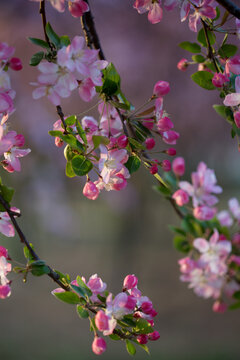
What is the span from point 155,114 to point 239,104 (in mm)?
146

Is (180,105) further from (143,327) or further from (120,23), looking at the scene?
(143,327)

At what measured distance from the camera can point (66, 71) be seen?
0.65 m

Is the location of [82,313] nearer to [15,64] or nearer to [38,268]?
[38,268]

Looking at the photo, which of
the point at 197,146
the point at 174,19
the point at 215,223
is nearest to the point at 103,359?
the point at 197,146

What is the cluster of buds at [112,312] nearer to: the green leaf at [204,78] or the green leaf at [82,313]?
the green leaf at [82,313]

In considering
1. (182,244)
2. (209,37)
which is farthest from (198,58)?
(182,244)

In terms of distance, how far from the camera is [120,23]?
15.6 ft

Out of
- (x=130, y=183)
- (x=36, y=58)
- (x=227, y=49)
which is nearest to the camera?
(x=36, y=58)

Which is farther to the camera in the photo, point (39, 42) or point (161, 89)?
point (161, 89)

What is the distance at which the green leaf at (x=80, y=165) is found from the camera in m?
0.70

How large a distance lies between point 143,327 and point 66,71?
0.40m

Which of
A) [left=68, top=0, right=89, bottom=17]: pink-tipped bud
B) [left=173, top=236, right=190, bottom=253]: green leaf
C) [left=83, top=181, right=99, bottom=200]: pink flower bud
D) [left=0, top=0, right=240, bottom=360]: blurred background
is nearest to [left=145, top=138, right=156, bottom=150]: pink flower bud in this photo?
[left=83, top=181, right=99, bottom=200]: pink flower bud

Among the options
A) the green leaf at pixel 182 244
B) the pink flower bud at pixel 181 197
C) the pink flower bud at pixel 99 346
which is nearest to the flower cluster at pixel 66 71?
the pink flower bud at pixel 99 346

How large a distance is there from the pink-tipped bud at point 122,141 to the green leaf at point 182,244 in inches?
27.7
